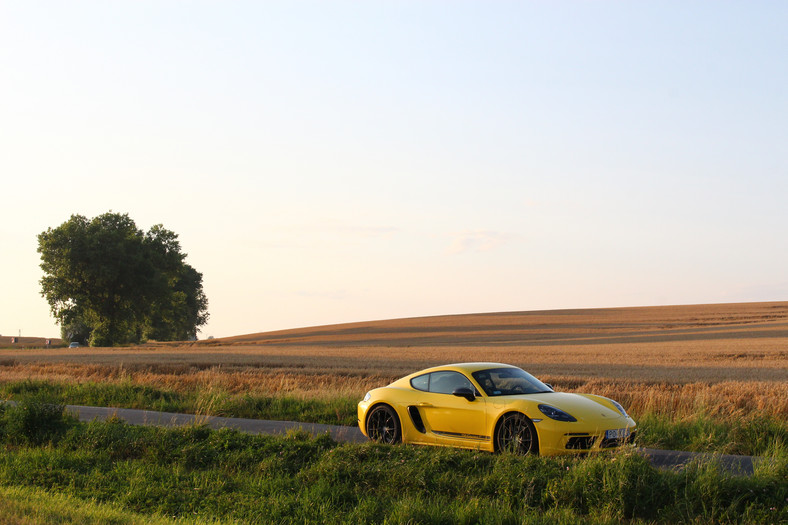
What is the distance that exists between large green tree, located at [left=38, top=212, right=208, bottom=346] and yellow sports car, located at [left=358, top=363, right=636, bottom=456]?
2476 inches

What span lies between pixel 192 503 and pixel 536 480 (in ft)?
12.6

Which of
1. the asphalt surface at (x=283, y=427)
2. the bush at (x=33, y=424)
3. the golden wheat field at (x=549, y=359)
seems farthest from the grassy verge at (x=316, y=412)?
the bush at (x=33, y=424)

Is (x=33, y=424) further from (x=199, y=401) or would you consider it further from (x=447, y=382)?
(x=447, y=382)

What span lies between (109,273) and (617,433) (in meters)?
65.7

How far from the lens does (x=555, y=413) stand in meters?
9.82

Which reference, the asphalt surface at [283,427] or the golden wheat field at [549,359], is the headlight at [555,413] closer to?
Result: the asphalt surface at [283,427]

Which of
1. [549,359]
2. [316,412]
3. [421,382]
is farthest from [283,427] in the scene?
[549,359]

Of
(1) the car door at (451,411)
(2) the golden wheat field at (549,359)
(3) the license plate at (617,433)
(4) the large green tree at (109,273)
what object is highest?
(4) the large green tree at (109,273)

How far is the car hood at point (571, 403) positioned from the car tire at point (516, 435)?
18cm

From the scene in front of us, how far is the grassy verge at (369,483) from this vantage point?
7477 millimetres

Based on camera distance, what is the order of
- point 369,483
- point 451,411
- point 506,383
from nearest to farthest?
point 369,483 → point 451,411 → point 506,383

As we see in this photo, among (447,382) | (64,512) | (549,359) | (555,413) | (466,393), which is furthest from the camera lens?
(549,359)

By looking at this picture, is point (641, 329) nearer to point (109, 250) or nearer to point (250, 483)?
point (109, 250)

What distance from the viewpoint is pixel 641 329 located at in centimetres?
7531
